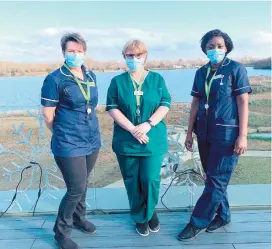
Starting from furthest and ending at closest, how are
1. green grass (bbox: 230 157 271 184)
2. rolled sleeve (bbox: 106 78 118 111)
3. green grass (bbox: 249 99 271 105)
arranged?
green grass (bbox: 249 99 271 105), green grass (bbox: 230 157 271 184), rolled sleeve (bbox: 106 78 118 111)

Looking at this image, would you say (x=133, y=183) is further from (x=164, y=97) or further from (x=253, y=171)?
(x=253, y=171)

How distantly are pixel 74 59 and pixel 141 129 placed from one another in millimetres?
572

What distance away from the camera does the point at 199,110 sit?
80.5 inches

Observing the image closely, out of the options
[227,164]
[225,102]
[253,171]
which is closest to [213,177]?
[227,164]

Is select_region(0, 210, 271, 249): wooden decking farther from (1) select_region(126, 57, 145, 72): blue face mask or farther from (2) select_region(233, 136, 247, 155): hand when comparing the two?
(1) select_region(126, 57, 145, 72): blue face mask

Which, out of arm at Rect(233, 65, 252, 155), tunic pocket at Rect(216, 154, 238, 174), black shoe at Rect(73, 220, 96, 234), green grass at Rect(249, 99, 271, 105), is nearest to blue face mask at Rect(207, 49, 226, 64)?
arm at Rect(233, 65, 252, 155)

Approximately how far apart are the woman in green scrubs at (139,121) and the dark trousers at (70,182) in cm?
25

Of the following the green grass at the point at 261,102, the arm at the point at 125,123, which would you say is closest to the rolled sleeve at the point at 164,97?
the arm at the point at 125,123

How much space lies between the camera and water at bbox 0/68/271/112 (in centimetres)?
262

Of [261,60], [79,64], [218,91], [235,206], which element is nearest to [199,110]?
[218,91]

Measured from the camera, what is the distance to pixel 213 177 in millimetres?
2002

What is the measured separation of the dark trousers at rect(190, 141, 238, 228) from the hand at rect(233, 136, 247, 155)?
4cm

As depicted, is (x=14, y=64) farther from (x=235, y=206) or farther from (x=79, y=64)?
(x=235, y=206)

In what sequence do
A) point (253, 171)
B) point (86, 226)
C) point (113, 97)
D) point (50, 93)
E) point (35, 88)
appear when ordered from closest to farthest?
point (50, 93) → point (113, 97) → point (86, 226) → point (35, 88) → point (253, 171)
